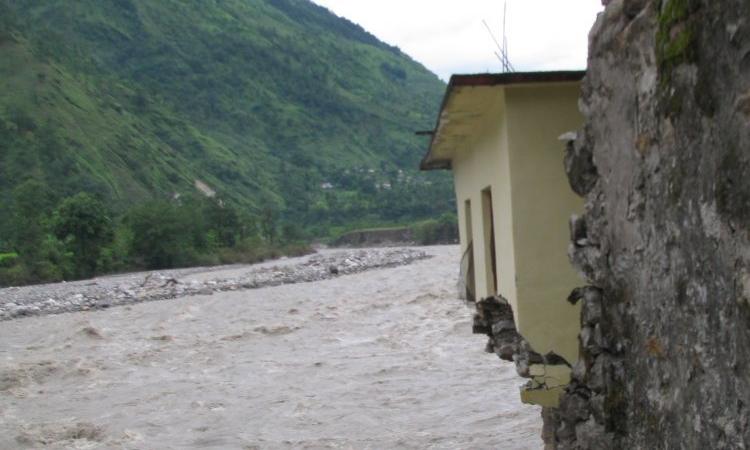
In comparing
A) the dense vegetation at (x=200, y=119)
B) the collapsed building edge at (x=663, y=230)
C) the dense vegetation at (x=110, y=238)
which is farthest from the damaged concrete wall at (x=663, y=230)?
the dense vegetation at (x=200, y=119)

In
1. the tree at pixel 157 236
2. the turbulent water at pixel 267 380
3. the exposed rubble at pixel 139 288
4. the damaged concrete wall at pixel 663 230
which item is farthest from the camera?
the tree at pixel 157 236

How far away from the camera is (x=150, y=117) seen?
8175 cm

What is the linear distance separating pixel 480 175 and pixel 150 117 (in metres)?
76.1

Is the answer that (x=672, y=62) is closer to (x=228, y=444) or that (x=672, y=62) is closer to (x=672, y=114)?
(x=672, y=114)

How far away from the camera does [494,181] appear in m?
8.49

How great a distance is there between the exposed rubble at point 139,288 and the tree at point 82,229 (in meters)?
2.39

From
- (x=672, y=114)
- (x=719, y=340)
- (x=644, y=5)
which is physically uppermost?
(x=644, y=5)

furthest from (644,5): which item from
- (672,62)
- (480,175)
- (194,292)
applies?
(194,292)

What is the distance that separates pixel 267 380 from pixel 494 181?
6.09m

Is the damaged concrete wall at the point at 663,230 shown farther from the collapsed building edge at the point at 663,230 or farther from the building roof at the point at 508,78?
the building roof at the point at 508,78

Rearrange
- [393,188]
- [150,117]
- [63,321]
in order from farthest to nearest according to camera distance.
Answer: [393,188] → [150,117] → [63,321]

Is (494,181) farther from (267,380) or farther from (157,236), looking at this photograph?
(157,236)

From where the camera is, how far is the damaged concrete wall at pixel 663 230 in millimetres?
2486

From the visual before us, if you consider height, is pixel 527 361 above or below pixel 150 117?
below
